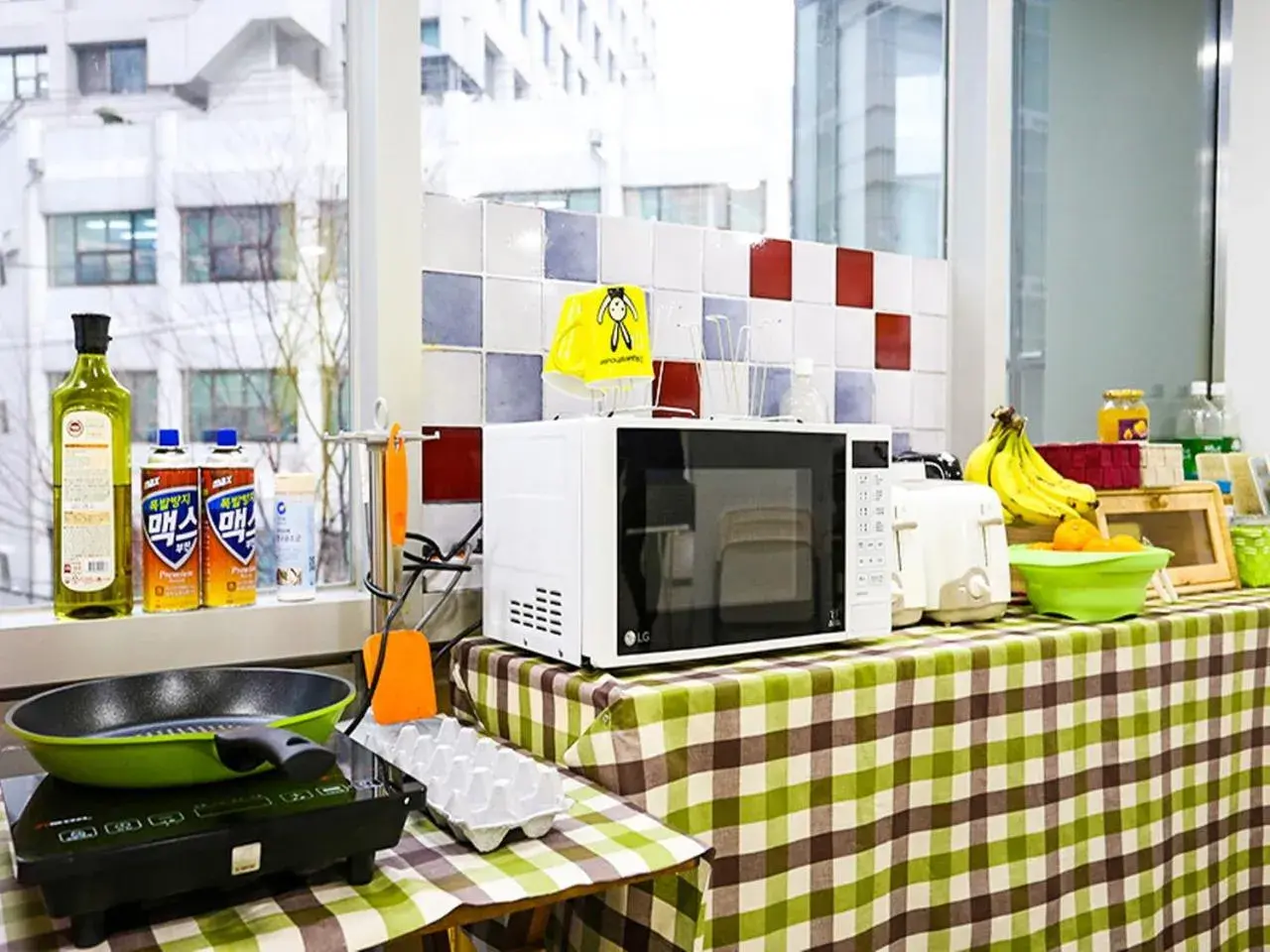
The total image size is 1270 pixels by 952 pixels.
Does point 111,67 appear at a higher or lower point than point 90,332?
higher

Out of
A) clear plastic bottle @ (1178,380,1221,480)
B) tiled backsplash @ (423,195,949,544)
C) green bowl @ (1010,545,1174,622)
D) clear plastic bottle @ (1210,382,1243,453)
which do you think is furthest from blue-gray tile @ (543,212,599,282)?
clear plastic bottle @ (1210,382,1243,453)

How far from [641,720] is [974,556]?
0.71m

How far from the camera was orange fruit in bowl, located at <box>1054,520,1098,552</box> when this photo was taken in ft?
5.81

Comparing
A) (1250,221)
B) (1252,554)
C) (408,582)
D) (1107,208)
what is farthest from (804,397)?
(1250,221)

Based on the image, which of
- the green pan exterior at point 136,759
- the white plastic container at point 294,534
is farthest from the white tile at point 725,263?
the green pan exterior at point 136,759

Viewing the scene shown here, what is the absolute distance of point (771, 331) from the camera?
6.66 ft

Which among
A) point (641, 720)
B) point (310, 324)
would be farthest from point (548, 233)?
point (641, 720)

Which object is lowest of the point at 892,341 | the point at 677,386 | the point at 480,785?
the point at 480,785

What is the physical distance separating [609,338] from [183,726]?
2.38 feet

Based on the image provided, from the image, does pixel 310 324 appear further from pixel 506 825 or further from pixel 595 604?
pixel 506 825

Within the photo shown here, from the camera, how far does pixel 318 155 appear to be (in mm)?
1665

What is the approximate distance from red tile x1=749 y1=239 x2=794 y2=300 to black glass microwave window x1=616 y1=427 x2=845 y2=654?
60 cm

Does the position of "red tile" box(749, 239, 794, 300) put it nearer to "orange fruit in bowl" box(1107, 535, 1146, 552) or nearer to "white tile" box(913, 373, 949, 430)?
"white tile" box(913, 373, 949, 430)

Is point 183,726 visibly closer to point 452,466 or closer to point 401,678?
point 401,678
